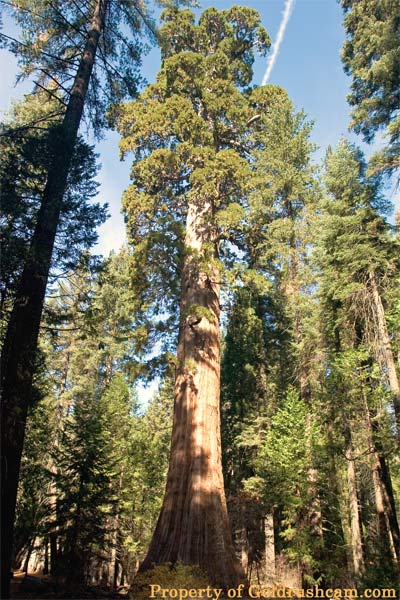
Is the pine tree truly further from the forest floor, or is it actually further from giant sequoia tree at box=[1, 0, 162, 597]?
the forest floor

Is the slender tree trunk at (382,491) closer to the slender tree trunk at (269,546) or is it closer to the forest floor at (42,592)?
the slender tree trunk at (269,546)

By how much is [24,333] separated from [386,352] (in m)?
8.43

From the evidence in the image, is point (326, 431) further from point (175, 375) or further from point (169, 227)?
point (169, 227)

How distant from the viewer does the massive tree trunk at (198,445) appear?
668 cm

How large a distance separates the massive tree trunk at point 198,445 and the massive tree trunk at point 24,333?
2.87 meters

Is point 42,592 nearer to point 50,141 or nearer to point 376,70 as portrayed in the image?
point 50,141

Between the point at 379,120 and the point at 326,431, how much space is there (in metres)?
10.6

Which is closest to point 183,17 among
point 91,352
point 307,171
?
point 307,171

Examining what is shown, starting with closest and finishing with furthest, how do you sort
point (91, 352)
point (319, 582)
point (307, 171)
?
1. point (319, 582)
2. point (307, 171)
3. point (91, 352)

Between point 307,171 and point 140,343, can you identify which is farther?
point 307,171

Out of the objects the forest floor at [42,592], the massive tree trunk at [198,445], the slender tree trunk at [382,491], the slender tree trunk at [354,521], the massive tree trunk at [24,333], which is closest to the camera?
the massive tree trunk at [24,333]

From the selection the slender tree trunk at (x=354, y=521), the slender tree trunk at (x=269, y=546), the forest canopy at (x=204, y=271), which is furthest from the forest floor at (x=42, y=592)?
the slender tree trunk at (x=354, y=521)

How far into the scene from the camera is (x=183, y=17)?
1351cm

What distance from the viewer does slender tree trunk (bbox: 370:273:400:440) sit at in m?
9.45
